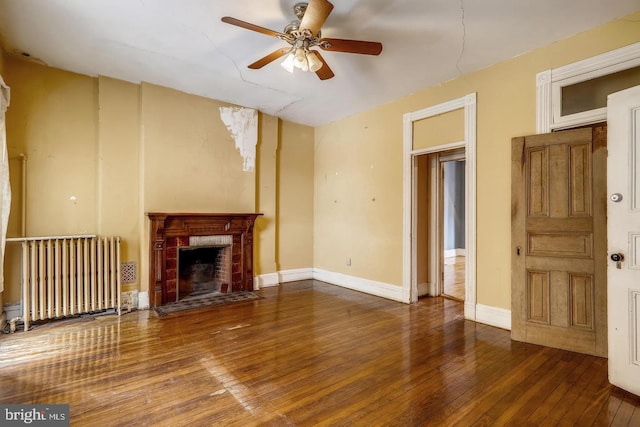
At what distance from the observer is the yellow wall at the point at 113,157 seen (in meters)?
3.52

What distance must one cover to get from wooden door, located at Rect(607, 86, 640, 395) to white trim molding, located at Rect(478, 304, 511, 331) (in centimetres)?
105

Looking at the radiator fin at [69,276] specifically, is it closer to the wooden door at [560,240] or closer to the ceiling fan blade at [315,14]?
the ceiling fan blade at [315,14]

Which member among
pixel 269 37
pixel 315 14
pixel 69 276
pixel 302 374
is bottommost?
pixel 302 374

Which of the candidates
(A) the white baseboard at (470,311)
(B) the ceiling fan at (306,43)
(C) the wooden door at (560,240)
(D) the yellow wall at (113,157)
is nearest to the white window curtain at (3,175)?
(D) the yellow wall at (113,157)

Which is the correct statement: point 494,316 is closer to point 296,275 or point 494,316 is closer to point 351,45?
point 351,45

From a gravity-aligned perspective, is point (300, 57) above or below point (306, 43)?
below

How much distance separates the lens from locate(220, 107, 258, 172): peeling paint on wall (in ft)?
15.6

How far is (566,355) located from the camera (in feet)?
8.66

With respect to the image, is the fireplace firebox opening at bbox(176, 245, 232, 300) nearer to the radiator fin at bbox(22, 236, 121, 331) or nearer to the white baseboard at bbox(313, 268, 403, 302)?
the radiator fin at bbox(22, 236, 121, 331)

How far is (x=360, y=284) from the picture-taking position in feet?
16.1

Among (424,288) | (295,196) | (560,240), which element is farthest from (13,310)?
(560,240)

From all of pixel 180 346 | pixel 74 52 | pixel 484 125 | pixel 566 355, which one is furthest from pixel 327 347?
pixel 74 52

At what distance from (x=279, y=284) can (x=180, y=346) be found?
256 cm

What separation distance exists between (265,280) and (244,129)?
248 centimetres
